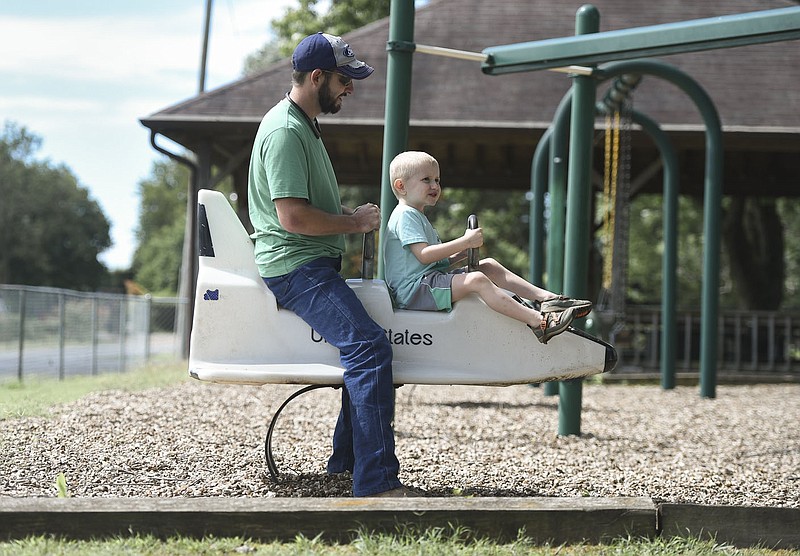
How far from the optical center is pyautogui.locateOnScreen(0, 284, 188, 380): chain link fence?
13.0 m

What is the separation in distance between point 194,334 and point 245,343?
0.20m

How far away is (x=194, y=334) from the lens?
386 centimetres

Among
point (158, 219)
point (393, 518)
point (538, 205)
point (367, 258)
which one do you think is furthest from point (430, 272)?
point (158, 219)

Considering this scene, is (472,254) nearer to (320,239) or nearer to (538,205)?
(320,239)

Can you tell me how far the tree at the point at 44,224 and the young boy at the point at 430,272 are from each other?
66.3m

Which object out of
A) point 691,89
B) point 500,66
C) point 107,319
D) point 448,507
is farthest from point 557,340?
point 107,319

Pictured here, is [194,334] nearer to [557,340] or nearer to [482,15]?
[557,340]

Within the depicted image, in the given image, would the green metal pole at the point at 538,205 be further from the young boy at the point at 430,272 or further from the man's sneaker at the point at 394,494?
the man's sneaker at the point at 394,494

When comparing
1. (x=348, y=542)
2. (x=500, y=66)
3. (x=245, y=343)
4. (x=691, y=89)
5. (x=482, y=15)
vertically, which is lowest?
(x=348, y=542)

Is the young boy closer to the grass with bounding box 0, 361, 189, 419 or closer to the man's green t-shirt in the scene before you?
the man's green t-shirt

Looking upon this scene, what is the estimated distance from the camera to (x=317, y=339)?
151 inches

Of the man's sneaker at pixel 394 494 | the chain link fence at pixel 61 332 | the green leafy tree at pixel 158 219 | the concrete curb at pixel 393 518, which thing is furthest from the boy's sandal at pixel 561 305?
the green leafy tree at pixel 158 219

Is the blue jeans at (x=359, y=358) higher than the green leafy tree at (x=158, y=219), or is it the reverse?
the green leafy tree at (x=158, y=219)

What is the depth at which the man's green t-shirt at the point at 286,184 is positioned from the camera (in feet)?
12.0
